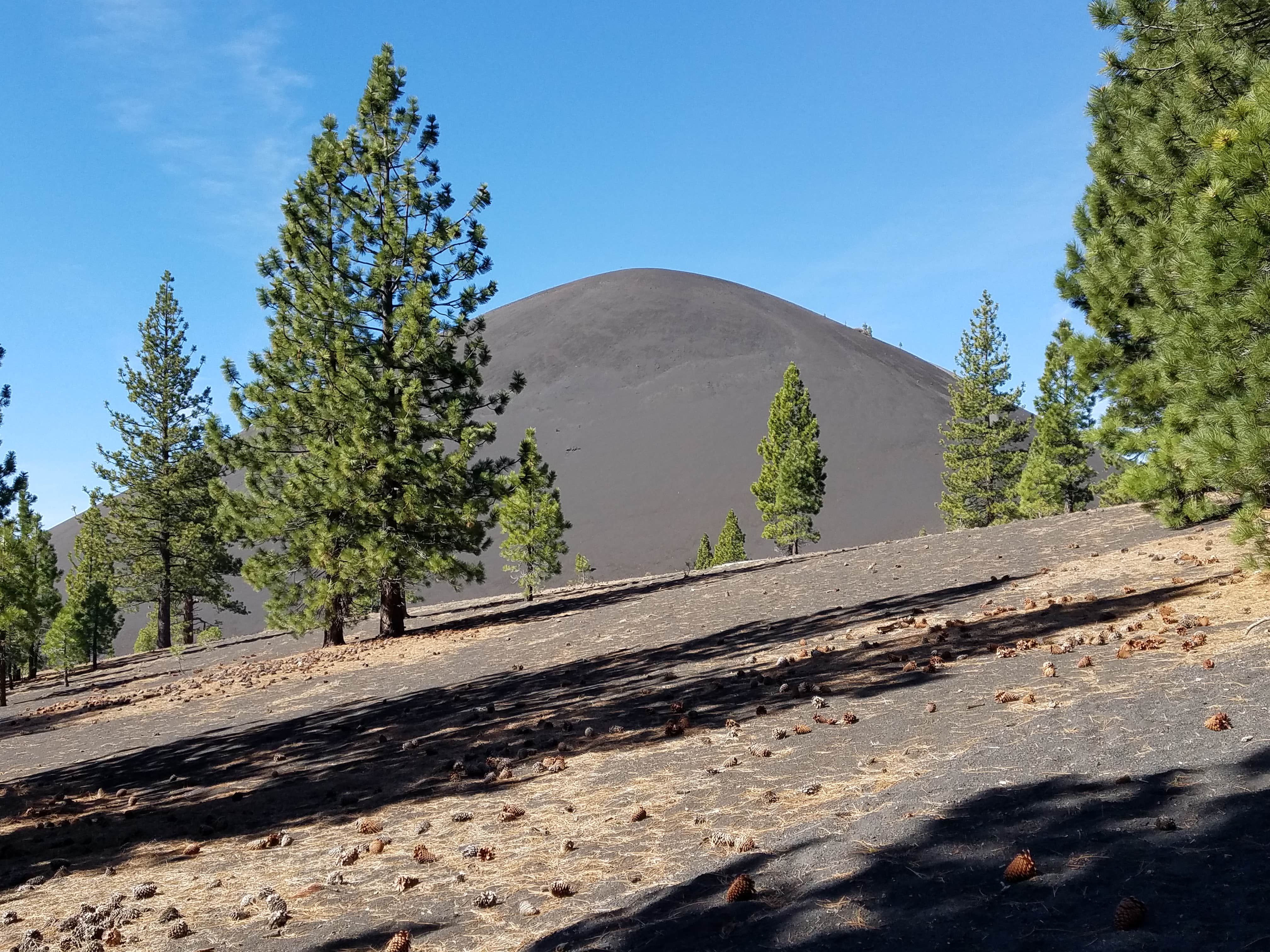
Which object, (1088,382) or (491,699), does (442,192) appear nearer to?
(491,699)

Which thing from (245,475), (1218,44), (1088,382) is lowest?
(1088,382)

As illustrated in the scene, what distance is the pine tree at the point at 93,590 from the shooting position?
29672mm

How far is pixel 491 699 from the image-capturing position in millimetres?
10477

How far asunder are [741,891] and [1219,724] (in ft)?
9.90

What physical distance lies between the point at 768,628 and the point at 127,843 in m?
7.98

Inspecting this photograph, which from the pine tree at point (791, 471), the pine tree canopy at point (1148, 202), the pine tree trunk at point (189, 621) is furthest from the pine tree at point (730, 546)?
Answer: the pine tree canopy at point (1148, 202)

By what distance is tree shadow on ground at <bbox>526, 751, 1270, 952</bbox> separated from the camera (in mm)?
3039

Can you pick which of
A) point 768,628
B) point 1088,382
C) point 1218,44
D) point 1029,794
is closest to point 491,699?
point 768,628

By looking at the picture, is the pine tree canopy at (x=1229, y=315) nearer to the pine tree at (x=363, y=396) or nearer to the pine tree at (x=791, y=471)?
the pine tree at (x=363, y=396)

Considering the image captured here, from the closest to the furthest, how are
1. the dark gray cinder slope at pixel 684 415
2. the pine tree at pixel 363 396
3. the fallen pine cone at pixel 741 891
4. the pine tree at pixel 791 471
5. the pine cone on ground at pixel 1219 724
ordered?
the fallen pine cone at pixel 741 891 → the pine cone on ground at pixel 1219 724 → the pine tree at pixel 363 396 → the pine tree at pixel 791 471 → the dark gray cinder slope at pixel 684 415

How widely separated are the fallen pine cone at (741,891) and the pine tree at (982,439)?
46.3m

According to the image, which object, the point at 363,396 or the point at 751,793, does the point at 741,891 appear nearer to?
the point at 751,793

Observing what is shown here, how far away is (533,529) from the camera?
27812mm

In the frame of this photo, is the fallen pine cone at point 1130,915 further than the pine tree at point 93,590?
No
